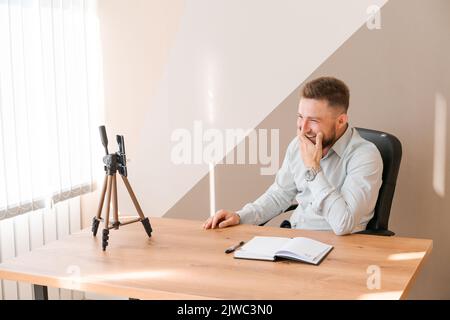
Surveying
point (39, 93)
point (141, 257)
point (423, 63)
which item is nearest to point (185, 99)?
point (39, 93)

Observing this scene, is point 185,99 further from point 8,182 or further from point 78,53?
point 8,182

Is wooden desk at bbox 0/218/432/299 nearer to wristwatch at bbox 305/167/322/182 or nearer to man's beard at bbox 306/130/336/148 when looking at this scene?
wristwatch at bbox 305/167/322/182

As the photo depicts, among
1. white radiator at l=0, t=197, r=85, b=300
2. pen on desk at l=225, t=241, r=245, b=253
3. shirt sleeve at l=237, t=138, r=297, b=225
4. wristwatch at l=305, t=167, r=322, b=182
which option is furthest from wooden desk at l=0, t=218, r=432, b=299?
white radiator at l=0, t=197, r=85, b=300

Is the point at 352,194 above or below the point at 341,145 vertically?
below

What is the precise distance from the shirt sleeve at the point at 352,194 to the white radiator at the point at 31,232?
1546 mm

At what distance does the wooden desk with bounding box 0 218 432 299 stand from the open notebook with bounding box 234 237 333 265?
0.09 feet

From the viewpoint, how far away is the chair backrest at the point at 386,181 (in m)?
2.43

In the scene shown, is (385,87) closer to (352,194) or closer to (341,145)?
(341,145)

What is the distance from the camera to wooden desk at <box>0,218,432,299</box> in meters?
1.64

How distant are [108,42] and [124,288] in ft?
7.30

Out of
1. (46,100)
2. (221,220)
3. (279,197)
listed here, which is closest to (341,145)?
(279,197)

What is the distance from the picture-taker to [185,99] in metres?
3.45

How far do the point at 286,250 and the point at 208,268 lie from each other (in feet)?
0.91

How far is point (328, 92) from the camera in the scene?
2412mm
